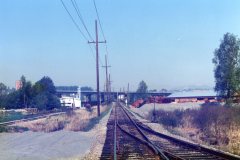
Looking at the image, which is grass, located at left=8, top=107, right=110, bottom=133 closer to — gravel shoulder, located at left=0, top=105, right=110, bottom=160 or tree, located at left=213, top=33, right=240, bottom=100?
gravel shoulder, located at left=0, top=105, right=110, bottom=160

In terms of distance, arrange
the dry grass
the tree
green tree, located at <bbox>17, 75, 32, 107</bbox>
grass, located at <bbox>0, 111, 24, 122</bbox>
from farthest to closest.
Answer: green tree, located at <bbox>17, 75, 32, 107</bbox> < the tree < grass, located at <bbox>0, 111, 24, 122</bbox> < the dry grass

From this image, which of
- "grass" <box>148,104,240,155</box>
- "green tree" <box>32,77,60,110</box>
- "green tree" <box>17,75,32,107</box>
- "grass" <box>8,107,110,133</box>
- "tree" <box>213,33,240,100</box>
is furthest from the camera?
"green tree" <box>17,75,32,107</box>

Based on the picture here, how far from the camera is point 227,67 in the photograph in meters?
83.3

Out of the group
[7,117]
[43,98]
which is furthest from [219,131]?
[43,98]

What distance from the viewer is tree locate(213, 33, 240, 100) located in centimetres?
8019

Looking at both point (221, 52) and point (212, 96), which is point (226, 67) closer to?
point (221, 52)

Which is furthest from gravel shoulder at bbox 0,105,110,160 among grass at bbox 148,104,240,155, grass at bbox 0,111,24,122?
grass at bbox 0,111,24,122

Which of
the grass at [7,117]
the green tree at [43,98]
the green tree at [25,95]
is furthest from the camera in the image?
the green tree at [25,95]

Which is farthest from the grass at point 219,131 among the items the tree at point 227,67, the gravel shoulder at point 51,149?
the tree at point 227,67

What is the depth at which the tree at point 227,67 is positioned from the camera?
263 ft

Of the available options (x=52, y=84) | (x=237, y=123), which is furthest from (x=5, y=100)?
(x=237, y=123)

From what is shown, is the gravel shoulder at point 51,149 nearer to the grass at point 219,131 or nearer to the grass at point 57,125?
the grass at point 219,131

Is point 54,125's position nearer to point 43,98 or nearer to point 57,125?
point 57,125

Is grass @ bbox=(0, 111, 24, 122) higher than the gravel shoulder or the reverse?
higher
